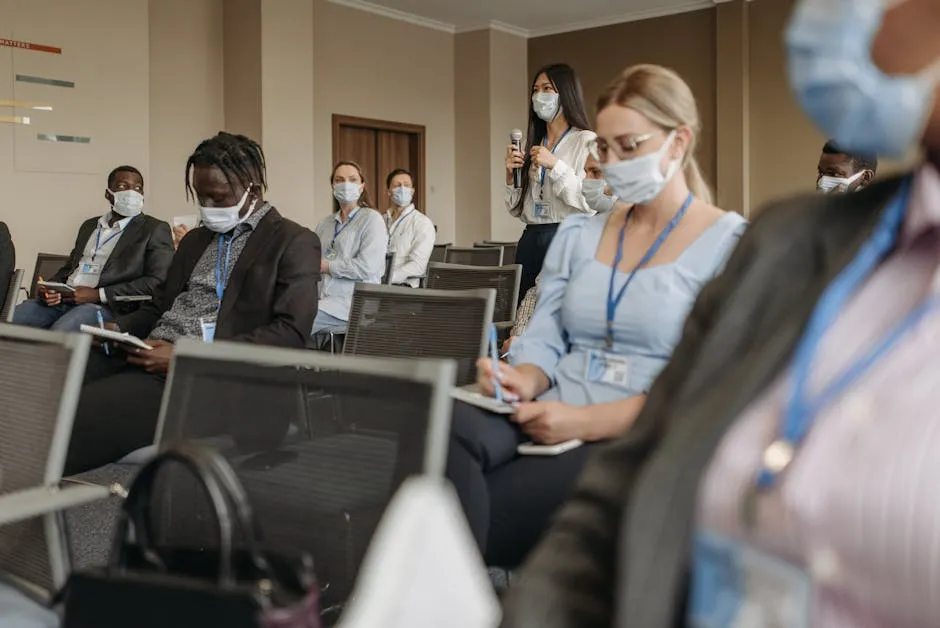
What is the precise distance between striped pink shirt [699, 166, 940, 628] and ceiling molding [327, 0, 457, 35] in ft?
30.6

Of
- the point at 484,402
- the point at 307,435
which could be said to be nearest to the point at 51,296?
the point at 484,402

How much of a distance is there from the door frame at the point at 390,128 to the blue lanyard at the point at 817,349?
29.5ft

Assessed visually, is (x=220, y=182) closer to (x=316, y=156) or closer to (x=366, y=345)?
(x=366, y=345)

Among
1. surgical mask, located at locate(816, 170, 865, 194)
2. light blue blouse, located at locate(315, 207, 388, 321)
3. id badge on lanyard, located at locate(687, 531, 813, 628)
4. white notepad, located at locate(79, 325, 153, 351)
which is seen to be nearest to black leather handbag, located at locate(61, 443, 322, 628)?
id badge on lanyard, located at locate(687, 531, 813, 628)

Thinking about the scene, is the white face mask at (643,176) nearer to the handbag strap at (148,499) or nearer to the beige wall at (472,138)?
the handbag strap at (148,499)

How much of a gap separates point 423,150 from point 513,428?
352 inches

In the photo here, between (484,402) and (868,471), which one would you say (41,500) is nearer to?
(484,402)

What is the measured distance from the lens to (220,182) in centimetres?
298

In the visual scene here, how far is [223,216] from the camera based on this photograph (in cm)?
298

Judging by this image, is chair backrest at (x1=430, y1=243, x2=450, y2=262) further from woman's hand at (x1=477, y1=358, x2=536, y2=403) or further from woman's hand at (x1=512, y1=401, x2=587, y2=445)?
woman's hand at (x1=512, y1=401, x2=587, y2=445)

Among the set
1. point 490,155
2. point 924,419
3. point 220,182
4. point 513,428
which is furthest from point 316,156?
point 924,419

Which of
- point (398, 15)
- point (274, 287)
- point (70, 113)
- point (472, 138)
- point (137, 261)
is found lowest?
point (274, 287)

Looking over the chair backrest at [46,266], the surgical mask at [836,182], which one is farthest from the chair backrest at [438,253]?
the surgical mask at [836,182]

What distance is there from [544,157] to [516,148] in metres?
0.32
